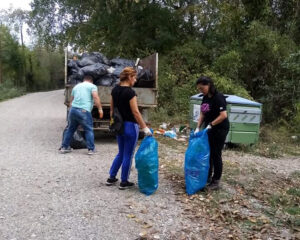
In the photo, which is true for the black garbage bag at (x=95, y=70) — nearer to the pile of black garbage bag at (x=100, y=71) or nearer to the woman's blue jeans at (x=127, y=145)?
the pile of black garbage bag at (x=100, y=71)

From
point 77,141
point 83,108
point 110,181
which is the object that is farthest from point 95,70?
point 110,181

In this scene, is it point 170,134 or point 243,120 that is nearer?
point 243,120

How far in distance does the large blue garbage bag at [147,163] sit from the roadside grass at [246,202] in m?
0.44

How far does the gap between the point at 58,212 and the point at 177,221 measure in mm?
1355

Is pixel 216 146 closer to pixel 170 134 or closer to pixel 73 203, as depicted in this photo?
pixel 73 203

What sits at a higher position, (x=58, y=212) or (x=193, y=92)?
(x=193, y=92)

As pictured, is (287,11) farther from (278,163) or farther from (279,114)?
(278,163)

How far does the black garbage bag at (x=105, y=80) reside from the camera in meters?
8.09

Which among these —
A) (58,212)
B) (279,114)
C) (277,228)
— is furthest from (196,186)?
(279,114)

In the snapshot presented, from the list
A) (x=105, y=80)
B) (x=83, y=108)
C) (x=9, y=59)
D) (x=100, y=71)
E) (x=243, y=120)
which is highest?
(x=9, y=59)

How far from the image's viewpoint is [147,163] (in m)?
4.43

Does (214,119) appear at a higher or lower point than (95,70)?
lower

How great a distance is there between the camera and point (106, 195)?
4.50 meters

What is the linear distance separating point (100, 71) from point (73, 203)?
4.45 metres
